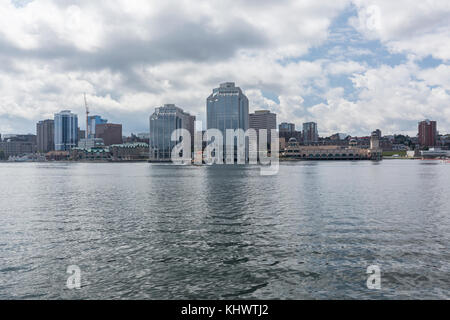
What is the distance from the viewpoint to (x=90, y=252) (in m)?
25.7

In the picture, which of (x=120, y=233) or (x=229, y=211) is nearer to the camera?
(x=120, y=233)

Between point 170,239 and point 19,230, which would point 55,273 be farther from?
point 19,230

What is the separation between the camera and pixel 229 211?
144 feet

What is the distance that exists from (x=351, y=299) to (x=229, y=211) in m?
27.0

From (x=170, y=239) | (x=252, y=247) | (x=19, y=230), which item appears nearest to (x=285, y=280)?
(x=252, y=247)

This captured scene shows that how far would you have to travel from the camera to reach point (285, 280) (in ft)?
65.1

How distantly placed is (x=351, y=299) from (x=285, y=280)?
3.78 metres

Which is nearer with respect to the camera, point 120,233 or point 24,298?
point 24,298

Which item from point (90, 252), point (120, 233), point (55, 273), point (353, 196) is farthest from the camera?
point (353, 196)
